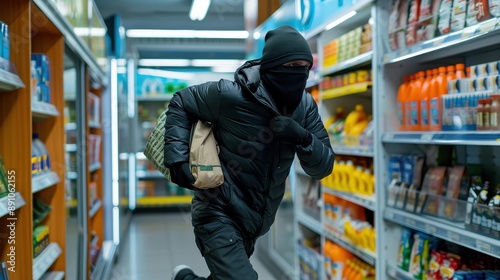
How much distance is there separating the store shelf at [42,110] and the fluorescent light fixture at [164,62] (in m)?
8.30

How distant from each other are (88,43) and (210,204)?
8.04 feet

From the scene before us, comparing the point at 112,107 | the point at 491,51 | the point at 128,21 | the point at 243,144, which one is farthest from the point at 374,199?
the point at 128,21

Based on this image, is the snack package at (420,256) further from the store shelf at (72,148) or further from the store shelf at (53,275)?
the store shelf at (72,148)

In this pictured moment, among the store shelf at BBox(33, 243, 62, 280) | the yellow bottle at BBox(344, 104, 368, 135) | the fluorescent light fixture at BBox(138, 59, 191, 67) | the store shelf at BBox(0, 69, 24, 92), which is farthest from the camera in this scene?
the fluorescent light fixture at BBox(138, 59, 191, 67)

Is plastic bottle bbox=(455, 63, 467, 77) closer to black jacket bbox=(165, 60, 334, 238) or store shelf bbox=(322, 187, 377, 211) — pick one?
black jacket bbox=(165, 60, 334, 238)

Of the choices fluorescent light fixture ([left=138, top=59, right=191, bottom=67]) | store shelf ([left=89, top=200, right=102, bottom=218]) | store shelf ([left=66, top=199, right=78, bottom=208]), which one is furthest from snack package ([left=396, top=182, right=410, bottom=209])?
fluorescent light fixture ([left=138, top=59, right=191, bottom=67])

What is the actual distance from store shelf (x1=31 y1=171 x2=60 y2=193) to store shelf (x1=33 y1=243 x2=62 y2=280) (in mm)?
341

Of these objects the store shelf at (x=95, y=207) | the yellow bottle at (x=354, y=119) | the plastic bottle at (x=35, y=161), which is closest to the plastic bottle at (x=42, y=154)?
the plastic bottle at (x=35, y=161)

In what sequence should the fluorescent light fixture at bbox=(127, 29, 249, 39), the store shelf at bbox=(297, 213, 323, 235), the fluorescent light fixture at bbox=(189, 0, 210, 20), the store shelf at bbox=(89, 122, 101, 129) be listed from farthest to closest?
the fluorescent light fixture at bbox=(127, 29, 249, 39)
the fluorescent light fixture at bbox=(189, 0, 210, 20)
the store shelf at bbox=(89, 122, 101, 129)
the store shelf at bbox=(297, 213, 323, 235)

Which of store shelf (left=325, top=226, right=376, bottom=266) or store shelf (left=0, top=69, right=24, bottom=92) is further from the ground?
store shelf (left=0, top=69, right=24, bottom=92)

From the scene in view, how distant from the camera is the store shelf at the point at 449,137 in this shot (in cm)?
223

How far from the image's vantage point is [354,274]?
3.72 metres

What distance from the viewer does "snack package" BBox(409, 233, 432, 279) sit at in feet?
9.52

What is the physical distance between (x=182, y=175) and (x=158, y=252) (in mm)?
4279
